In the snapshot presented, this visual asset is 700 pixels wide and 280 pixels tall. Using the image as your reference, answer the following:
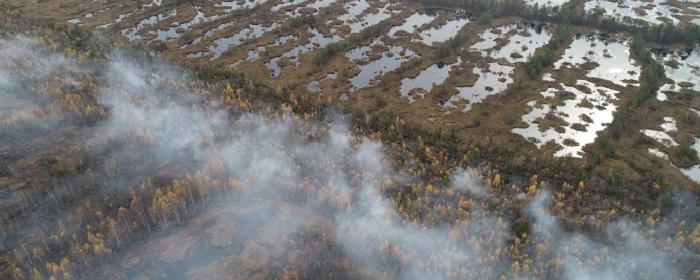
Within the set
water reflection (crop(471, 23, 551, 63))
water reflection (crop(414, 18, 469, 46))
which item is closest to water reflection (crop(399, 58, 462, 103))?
water reflection (crop(471, 23, 551, 63))

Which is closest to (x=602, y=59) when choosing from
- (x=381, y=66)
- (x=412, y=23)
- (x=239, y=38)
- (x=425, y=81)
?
(x=425, y=81)

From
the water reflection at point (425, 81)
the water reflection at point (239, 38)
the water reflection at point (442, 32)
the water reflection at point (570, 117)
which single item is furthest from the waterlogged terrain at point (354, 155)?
the water reflection at point (442, 32)

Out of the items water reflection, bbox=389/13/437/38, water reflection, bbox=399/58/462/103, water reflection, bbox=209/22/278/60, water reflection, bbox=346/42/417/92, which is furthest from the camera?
water reflection, bbox=389/13/437/38

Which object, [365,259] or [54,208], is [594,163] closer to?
[365,259]

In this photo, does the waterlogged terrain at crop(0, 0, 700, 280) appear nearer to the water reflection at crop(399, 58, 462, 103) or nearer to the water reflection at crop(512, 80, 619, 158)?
the water reflection at crop(512, 80, 619, 158)

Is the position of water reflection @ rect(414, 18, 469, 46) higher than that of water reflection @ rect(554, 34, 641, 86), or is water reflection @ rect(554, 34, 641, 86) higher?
water reflection @ rect(414, 18, 469, 46)

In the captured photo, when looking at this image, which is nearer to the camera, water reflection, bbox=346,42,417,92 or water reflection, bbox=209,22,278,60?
water reflection, bbox=346,42,417,92

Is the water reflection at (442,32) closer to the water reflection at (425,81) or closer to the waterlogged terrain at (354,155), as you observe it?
the waterlogged terrain at (354,155)

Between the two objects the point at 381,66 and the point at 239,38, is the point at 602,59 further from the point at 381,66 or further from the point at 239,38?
the point at 239,38

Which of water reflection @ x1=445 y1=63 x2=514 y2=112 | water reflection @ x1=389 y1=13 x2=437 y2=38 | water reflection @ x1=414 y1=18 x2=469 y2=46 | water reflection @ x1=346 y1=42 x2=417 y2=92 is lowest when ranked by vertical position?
water reflection @ x1=445 y1=63 x2=514 y2=112
